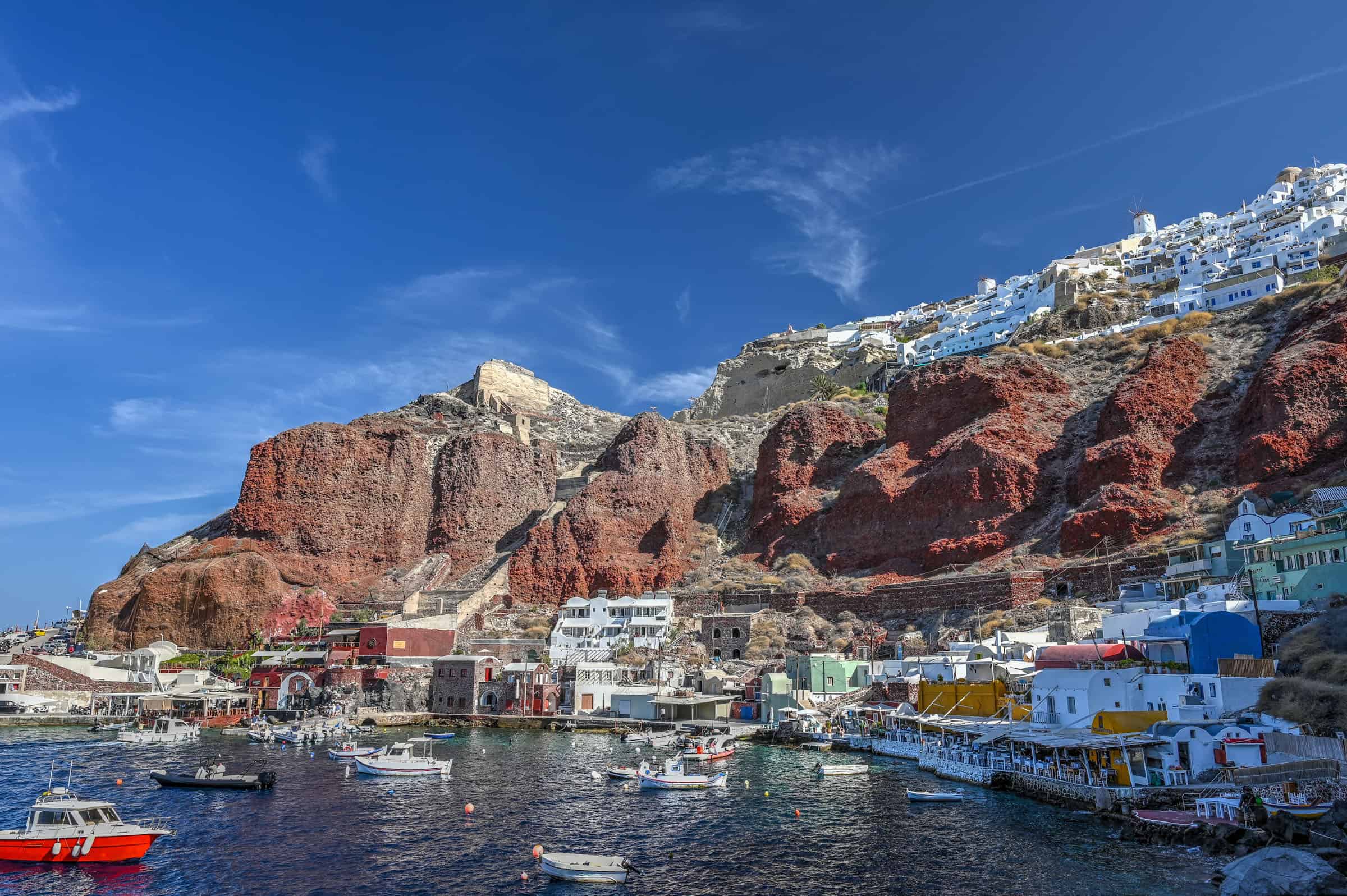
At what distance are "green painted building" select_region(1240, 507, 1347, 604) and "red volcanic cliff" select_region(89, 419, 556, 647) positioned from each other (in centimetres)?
6942

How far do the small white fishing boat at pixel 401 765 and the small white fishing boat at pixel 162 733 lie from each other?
19978mm

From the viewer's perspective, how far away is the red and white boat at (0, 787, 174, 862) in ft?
92.4

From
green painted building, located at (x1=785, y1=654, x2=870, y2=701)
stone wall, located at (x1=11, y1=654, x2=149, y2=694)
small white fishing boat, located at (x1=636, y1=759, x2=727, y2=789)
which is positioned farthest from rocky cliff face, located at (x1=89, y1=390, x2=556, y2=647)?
small white fishing boat, located at (x1=636, y1=759, x2=727, y2=789)

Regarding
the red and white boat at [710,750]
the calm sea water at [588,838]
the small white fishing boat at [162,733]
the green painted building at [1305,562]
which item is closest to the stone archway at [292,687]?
the small white fishing boat at [162,733]

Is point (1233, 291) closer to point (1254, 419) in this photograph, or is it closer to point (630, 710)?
point (1254, 419)

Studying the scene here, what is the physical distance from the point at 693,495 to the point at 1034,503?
3779 centimetres

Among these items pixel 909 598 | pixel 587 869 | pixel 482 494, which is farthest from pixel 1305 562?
pixel 482 494

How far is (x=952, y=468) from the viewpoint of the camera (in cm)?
7806

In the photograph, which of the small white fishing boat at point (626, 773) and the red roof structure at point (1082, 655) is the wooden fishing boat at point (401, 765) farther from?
the red roof structure at point (1082, 655)

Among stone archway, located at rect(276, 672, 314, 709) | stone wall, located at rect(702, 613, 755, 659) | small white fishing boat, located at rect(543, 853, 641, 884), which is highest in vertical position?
stone wall, located at rect(702, 613, 755, 659)

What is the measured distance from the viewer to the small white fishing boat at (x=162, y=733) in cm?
5722

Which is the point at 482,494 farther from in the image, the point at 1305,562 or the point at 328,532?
the point at 1305,562

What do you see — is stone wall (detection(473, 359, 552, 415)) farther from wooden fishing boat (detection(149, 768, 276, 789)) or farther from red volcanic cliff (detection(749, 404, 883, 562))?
wooden fishing boat (detection(149, 768, 276, 789))

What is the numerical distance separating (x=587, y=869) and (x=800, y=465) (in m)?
70.3
